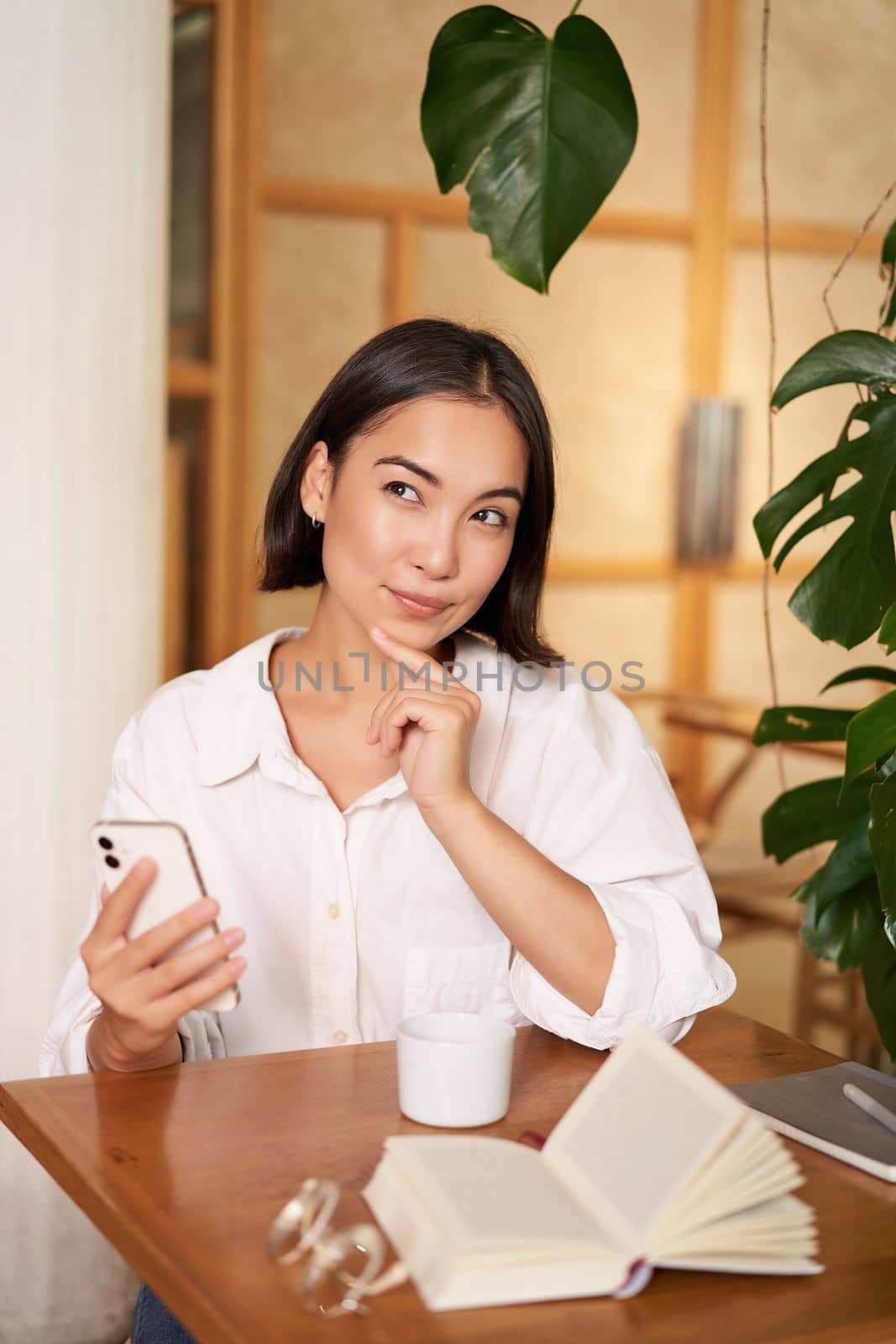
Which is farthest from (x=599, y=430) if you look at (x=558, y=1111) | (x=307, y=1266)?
(x=307, y=1266)

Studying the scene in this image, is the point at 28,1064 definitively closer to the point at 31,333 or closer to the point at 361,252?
the point at 31,333

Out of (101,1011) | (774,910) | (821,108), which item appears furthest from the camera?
(821,108)

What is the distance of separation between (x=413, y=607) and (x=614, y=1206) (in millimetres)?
720

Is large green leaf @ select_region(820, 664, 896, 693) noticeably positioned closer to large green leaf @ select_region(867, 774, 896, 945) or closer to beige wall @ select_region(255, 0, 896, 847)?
large green leaf @ select_region(867, 774, 896, 945)

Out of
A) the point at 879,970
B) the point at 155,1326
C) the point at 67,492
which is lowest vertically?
the point at 155,1326

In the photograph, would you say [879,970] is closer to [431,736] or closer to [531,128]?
[431,736]

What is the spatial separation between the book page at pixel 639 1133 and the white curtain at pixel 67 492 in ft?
3.53

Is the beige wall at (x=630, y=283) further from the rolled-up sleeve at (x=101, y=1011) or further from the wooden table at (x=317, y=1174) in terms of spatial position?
the wooden table at (x=317, y=1174)

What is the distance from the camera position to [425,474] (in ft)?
4.82

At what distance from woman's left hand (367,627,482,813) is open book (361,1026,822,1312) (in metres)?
0.41

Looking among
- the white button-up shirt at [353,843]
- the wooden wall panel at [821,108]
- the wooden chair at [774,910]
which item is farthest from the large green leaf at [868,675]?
the wooden wall panel at [821,108]

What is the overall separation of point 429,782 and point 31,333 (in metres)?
0.87

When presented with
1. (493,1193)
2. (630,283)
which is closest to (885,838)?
(493,1193)

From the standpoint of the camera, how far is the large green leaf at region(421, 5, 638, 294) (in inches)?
56.4
